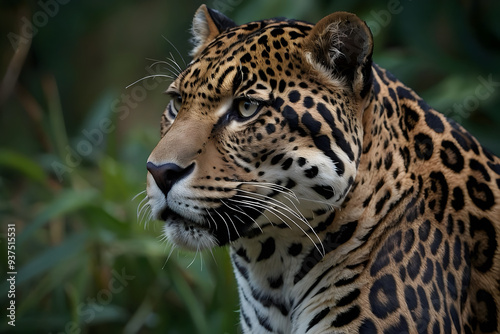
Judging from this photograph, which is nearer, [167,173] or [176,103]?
[167,173]

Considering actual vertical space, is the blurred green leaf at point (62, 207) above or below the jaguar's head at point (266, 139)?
below

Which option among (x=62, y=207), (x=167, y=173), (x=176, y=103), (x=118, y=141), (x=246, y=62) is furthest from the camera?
(x=118, y=141)

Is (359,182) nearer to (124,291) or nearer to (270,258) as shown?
(270,258)

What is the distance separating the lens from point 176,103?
3.71 m

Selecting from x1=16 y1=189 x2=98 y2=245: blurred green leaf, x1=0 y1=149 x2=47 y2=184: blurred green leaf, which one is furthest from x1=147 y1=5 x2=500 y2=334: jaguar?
x1=0 y1=149 x2=47 y2=184: blurred green leaf

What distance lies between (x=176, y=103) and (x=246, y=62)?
20.9 inches

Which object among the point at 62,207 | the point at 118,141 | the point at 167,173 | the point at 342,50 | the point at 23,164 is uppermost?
the point at 342,50

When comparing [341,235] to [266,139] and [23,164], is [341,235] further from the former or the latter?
[23,164]

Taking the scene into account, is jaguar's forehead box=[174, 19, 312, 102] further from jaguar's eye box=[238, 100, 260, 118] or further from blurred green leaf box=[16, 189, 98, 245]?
blurred green leaf box=[16, 189, 98, 245]

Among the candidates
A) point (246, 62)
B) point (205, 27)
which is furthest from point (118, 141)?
point (246, 62)

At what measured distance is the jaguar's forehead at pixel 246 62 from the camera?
10.9ft

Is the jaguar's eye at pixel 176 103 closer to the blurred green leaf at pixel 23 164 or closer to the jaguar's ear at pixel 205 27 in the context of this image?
the jaguar's ear at pixel 205 27

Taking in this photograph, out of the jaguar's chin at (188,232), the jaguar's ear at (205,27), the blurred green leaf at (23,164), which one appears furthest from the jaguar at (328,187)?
the blurred green leaf at (23,164)

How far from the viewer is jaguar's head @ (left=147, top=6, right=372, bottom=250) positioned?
10.5 feet
